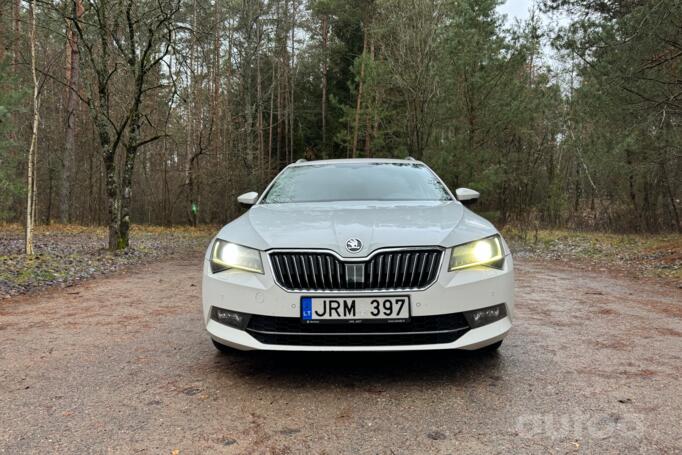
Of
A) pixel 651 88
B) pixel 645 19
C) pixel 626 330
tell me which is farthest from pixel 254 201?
pixel 651 88

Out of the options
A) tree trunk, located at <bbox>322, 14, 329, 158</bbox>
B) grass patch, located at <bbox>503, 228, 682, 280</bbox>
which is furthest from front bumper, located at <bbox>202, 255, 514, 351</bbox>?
tree trunk, located at <bbox>322, 14, 329, 158</bbox>

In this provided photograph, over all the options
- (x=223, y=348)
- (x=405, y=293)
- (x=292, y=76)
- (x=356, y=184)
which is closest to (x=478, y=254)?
(x=405, y=293)

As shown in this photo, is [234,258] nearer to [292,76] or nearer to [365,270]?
[365,270]

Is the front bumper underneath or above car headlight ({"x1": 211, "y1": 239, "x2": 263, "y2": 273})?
underneath

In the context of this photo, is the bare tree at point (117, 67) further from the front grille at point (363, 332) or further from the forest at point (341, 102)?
the front grille at point (363, 332)

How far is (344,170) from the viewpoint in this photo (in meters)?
4.74

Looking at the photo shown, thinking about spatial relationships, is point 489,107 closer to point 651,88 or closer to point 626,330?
point 651,88

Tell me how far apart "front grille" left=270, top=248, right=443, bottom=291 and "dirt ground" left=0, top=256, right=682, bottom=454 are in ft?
2.10

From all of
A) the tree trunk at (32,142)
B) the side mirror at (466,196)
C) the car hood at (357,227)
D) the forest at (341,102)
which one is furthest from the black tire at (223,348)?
the tree trunk at (32,142)

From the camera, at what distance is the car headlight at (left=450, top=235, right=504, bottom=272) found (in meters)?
2.94

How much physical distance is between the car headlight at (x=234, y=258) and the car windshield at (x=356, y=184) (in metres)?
1.13

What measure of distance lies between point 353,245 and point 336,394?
0.87 metres

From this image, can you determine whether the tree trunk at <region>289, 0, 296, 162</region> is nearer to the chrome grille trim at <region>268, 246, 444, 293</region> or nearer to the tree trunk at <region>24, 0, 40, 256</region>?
the tree trunk at <region>24, 0, 40, 256</region>

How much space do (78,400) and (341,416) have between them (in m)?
1.55
